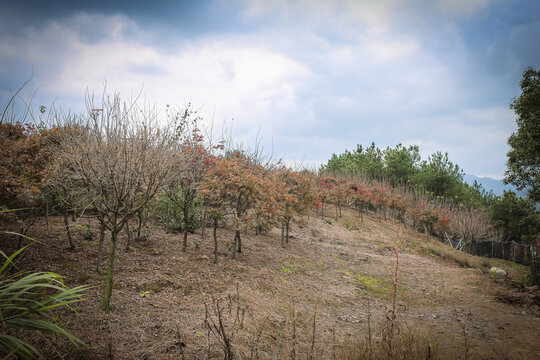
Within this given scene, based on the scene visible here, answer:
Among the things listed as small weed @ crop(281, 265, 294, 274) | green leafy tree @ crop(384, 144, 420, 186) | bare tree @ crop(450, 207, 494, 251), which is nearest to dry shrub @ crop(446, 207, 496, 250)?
bare tree @ crop(450, 207, 494, 251)

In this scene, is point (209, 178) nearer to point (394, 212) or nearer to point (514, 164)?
point (514, 164)

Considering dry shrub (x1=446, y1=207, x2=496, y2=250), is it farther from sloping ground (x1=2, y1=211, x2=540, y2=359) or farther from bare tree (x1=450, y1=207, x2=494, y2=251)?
sloping ground (x1=2, y1=211, x2=540, y2=359)

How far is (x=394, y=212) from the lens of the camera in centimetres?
2969

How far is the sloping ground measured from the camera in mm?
3607

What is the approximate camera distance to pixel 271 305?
18.8ft

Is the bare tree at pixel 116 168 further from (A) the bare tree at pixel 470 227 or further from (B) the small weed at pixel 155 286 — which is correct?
(A) the bare tree at pixel 470 227

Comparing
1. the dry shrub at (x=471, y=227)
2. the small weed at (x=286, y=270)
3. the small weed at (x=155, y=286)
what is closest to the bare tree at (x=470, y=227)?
the dry shrub at (x=471, y=227)

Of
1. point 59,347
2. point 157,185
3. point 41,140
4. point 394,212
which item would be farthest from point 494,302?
point 394,212

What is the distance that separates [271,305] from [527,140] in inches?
466

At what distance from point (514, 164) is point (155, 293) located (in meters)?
14.2

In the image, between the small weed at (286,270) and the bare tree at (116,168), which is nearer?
the bare tree at (116,168)

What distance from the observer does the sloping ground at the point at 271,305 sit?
361 centimetres

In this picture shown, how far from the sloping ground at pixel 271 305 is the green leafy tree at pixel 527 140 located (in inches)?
168

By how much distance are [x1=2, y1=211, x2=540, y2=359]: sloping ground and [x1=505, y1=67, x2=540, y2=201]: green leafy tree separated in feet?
14.0
